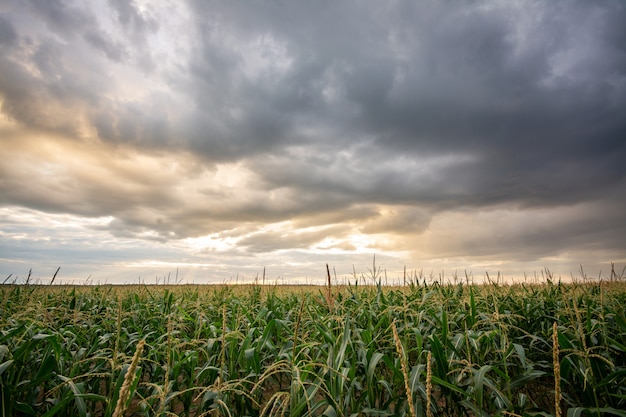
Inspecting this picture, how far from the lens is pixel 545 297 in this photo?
848 cm

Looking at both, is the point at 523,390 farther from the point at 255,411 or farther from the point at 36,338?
the point at 36,338

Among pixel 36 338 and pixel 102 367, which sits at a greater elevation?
pixel 36 338

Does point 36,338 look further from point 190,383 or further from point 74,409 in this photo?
point 190,383

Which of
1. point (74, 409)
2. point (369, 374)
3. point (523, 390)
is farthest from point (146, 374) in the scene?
point (523, 390)

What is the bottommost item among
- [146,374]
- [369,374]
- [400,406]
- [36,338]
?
[146,374]

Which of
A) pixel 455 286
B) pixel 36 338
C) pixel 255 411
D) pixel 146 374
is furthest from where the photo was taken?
pixel 455 286

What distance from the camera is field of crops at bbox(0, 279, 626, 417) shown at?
3732 millimetres

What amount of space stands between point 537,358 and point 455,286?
3.21 metres

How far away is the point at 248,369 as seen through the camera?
16.1ft

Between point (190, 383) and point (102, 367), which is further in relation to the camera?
point (102, 367)

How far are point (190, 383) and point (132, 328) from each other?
12.7 feet

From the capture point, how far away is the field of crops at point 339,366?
3732 millimetres

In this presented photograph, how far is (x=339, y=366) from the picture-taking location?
3951mm

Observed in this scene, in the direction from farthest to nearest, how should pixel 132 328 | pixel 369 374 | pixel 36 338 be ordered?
pixel 132 328 → pixel 36 338 → pixel 369 374
